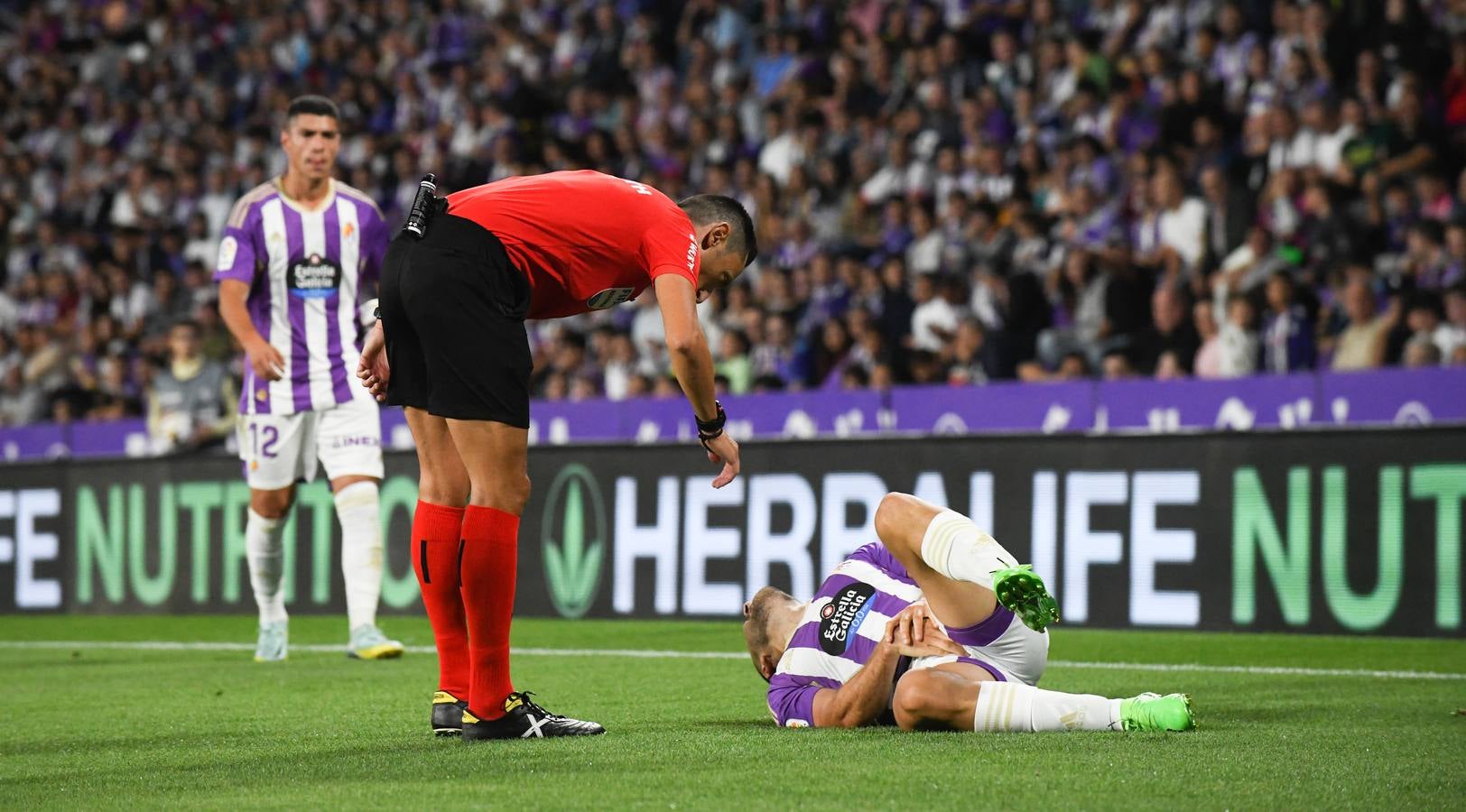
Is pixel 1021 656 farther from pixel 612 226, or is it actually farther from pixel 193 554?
pixel 193 554

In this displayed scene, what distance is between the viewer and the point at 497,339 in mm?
5246

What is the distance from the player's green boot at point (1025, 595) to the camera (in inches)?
192

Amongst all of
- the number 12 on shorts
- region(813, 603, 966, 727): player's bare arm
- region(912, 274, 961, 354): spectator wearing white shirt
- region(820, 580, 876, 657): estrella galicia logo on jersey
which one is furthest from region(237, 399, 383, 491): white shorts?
region(912, 274, 961, 354): spectator wearing white shirt

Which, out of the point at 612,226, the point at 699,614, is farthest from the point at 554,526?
the point at 612,226

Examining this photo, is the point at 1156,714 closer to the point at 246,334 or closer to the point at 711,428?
the point at 711,428

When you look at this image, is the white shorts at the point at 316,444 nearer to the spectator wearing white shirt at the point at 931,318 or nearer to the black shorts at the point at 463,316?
the black shorts at the point at 463,316

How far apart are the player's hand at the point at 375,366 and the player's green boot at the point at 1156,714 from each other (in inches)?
94.2

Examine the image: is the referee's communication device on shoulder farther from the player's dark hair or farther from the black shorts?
the player's dark hair

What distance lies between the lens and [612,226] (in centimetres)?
540

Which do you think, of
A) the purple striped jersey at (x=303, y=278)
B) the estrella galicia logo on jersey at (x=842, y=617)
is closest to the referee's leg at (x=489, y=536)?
the estrella galicia logo on jersey at (x=842, y=617)

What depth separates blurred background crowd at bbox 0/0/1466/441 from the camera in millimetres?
12781

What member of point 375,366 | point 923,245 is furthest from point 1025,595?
point 923,245

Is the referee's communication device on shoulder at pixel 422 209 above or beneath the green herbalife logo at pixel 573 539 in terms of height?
above

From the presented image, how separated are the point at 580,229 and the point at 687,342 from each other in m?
0.55
